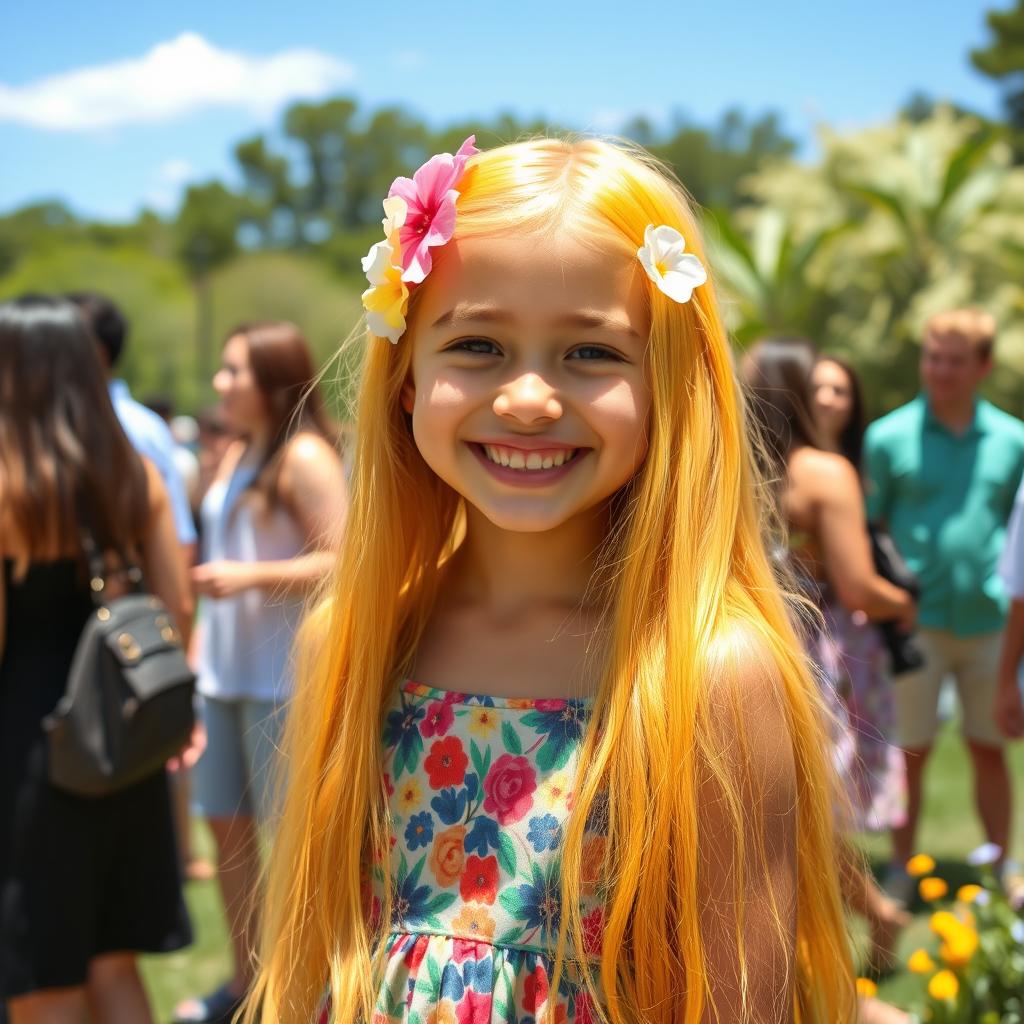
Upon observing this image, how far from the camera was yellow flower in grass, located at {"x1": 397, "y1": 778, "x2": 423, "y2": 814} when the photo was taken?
1.58 meters

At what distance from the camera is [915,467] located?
A: 483 cm

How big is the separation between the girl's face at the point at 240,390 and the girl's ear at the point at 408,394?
234 centimetres

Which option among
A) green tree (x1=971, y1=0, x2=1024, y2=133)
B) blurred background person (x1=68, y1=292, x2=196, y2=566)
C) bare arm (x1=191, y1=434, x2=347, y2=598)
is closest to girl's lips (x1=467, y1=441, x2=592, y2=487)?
bare arm (x1=191, y1=434, x2=347, y2=598)

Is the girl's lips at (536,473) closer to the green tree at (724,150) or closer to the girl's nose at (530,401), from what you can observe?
the girl's nose at (530,401)

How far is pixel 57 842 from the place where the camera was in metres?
2.87

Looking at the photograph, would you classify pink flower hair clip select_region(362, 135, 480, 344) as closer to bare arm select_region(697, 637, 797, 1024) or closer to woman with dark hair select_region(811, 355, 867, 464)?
bare arm select_region(697, 637, 797, 1024)

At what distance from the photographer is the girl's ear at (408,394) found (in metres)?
1.69

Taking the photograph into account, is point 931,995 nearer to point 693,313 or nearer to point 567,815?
point 567,815

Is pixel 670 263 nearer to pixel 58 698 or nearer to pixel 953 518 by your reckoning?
pixel 58 698

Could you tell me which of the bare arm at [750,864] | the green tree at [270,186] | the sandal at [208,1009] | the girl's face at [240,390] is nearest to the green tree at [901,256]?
the girl's face at [240,390]

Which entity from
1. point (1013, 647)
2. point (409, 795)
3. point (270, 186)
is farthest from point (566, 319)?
point (270, 186)

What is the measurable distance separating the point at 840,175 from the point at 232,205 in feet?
178

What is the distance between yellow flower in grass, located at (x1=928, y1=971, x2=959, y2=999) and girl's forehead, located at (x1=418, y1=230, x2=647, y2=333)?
1.86 metres

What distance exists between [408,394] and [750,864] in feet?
2.45
